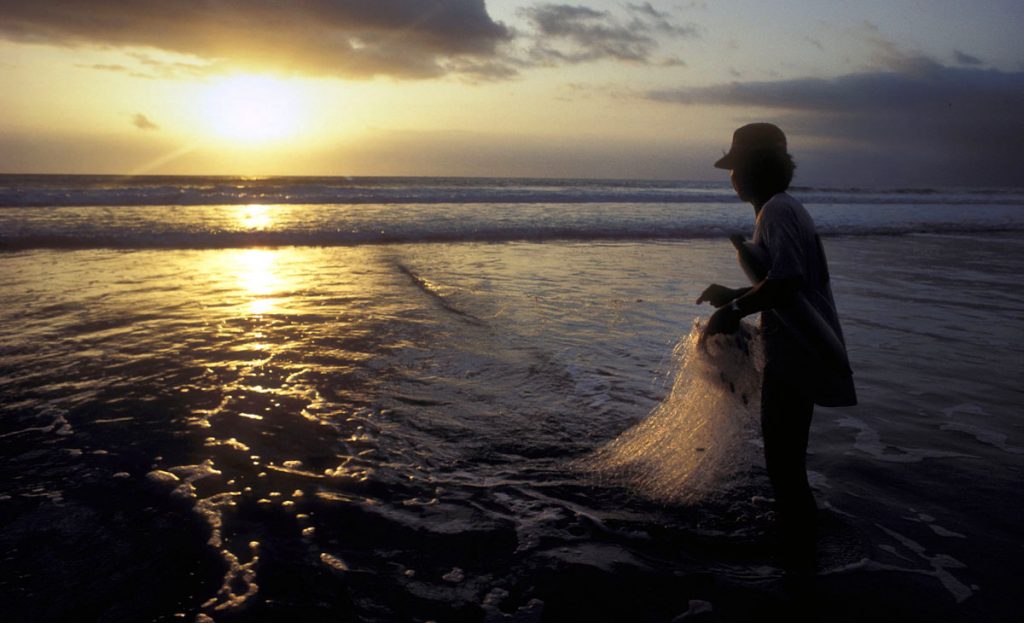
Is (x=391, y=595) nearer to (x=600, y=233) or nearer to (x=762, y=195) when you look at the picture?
(x=762, y=195)

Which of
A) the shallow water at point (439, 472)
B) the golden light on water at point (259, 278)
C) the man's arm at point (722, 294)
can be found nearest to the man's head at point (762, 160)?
the man's arm at point (722, 294)

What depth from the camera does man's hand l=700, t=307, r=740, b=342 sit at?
3.18 metres

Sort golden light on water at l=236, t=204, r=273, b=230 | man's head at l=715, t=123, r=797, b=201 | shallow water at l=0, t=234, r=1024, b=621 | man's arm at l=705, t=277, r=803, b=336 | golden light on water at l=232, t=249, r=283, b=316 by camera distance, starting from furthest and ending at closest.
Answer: golden light on water at l=236, t=204, r=273, b=230
golden light on water at l=232, t=249, r=283, b=316
man's head at l=715, t=123, r=797, b=201
shallow water at l=0, t=234, r=1024, b=621
man's arm at l=705, t=277, r=803, b=336

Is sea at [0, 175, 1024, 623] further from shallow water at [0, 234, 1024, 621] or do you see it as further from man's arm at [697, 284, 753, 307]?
man's arm at [697, 284, 753, 307]

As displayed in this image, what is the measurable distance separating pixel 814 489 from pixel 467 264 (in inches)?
402

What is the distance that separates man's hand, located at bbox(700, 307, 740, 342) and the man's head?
0.58 metres

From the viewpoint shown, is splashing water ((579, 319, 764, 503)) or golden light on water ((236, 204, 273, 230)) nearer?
splashing water ((579, 319, 764, 503))

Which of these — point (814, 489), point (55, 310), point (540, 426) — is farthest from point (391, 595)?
point (55, 310)

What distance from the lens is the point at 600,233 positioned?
20609 millimetres

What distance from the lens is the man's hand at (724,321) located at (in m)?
3.18

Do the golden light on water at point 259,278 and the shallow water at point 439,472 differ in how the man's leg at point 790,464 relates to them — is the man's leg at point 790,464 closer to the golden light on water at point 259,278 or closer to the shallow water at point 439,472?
the shallow water at point 439,472

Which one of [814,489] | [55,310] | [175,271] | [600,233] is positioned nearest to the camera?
[814,489]

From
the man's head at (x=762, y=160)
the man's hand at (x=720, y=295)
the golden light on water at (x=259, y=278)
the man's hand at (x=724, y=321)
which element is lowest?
the golden light on water at (x=259, y=278)

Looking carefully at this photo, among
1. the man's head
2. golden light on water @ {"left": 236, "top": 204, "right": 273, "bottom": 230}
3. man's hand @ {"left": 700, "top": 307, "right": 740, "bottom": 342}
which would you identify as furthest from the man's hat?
golden light on water @ {"left": 236, "top": 204, "right": 273, "bottom": 230}
